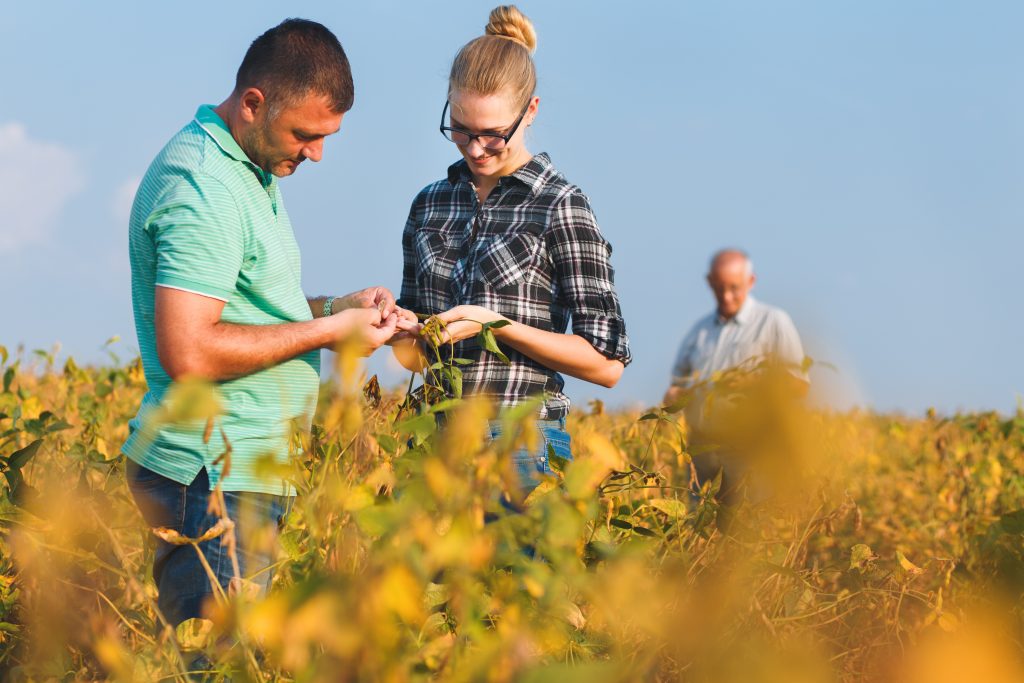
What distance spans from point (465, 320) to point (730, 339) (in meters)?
3.06

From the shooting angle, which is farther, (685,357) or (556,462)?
(685,357)

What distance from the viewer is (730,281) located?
499 cm

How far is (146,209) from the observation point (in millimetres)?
1971

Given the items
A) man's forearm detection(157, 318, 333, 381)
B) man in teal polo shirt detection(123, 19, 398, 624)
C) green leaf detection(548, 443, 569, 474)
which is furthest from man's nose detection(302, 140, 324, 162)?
green leaf detection(548, 443, 569, 474)

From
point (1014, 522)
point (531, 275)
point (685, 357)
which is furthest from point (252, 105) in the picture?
point (685, 357)

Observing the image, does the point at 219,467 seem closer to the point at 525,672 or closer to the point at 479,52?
the point at 479,52

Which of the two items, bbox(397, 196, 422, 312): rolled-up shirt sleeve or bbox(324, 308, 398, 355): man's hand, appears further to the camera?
bbox(397, 196, 422, 312): rolled-up shirt sleeve

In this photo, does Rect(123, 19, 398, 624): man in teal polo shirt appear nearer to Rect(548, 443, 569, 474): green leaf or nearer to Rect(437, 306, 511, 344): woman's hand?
Rect(437, 306, 511, 344): woman's hand

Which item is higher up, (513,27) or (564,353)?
(513,27)

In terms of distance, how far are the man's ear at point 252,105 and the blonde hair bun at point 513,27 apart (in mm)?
738

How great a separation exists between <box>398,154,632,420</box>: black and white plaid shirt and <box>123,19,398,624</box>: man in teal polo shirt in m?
0.29

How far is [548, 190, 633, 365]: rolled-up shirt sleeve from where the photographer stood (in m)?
2.32

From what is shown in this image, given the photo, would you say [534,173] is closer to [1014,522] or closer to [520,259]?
[520,259]

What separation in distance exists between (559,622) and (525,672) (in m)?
0.65
